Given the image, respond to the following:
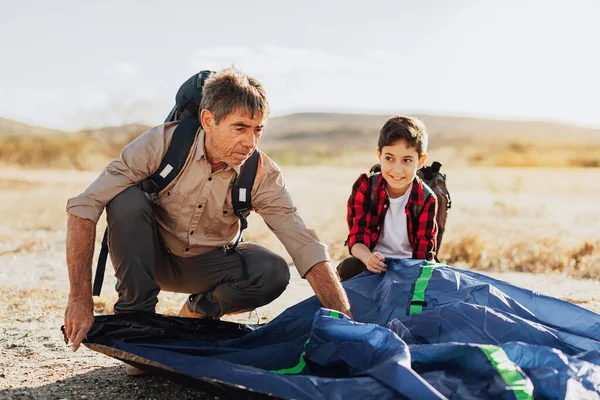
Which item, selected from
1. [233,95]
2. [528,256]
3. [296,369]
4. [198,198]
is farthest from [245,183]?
[528,256]

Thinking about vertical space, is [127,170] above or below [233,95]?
below

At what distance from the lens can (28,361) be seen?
13.4ft

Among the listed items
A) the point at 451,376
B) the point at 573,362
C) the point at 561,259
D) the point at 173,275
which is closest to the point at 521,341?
the point at 573,362

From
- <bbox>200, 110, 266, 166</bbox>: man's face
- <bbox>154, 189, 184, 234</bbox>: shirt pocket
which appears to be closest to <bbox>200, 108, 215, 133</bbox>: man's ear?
<bbox>200, 110, 266, 166</bbox>: man's face

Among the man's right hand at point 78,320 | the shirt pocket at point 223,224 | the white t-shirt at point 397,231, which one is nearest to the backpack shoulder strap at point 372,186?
the white t-shirt at point 397,231

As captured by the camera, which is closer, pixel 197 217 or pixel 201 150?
pixel 201 150

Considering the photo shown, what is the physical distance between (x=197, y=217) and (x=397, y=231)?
4.35 feet

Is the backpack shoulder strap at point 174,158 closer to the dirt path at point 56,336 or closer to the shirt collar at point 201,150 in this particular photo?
the shirt collar at point 201,150

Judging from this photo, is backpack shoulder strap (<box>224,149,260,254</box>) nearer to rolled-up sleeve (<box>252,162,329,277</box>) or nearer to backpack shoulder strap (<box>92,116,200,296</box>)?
rolled-up sleeve (<box>252,162,329,277</box>)

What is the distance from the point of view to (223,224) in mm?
4113

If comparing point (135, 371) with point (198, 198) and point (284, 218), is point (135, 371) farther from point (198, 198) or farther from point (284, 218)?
point (284, 218)

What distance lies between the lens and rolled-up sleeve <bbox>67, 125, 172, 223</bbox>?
11.8 ft

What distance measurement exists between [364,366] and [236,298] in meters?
1.37

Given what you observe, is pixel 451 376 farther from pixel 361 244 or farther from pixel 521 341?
pixel 361 244
